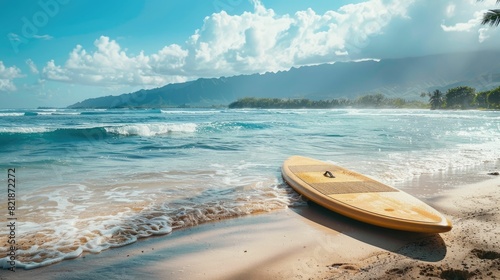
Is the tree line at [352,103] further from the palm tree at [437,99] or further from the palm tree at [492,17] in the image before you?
the palm tree at [492,17]

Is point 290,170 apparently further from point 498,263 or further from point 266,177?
point 498,263

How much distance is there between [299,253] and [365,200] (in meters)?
1.73

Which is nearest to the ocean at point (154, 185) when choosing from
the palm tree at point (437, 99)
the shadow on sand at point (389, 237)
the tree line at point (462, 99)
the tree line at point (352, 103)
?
the shadow on sand at point (389, 237)

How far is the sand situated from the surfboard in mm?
197

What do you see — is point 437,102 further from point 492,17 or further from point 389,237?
point 389,237

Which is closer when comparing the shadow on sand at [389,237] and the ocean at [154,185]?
the shadow on sand at [389,237]

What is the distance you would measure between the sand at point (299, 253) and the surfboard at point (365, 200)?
20cm

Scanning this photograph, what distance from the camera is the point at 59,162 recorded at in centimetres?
1009

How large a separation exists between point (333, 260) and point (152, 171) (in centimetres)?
611

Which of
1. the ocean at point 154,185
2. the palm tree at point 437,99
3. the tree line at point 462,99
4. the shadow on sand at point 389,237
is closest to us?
the shadow on sand at point 389,237

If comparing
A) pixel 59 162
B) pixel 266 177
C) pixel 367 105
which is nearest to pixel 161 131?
pixel 59 162

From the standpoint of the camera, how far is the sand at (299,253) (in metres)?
3.13

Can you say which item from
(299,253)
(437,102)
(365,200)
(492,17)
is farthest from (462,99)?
(299,253)

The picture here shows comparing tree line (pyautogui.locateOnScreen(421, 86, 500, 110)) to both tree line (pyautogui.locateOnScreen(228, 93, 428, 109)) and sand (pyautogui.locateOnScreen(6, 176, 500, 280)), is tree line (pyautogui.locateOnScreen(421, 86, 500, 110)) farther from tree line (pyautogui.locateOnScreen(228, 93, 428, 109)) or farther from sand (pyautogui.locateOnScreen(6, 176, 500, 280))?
sand (pyautogui.locateOnScreen(6, 176, 500, 280))
